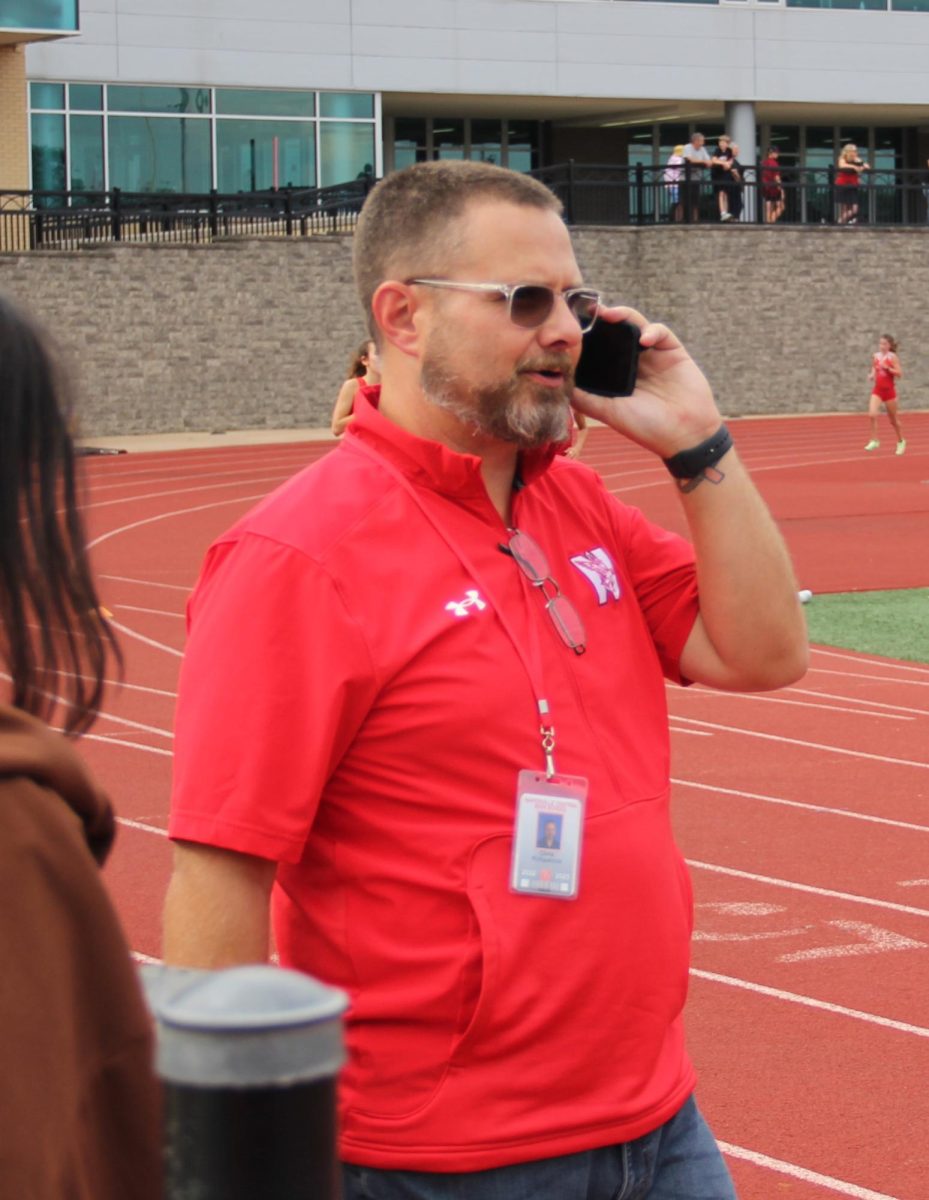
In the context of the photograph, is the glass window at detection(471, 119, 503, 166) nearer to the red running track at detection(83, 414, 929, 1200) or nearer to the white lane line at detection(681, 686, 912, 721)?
the red running track at detection(83, 414, 929, 1200)

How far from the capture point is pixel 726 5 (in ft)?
154

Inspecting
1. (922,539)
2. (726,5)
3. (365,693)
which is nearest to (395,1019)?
(365,693)

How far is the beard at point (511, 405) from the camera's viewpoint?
2.72 meters

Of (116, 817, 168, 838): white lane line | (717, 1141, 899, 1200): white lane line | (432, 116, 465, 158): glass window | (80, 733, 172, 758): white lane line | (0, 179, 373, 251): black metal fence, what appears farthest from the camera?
(432, 116, 465, 158): glass window

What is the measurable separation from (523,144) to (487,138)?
3.48 ft

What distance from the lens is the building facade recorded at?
135ft

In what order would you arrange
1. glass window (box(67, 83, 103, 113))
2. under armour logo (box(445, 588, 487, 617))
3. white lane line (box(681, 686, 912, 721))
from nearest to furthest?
under armour logo (box(445, 588, 487, 617)), white lane line (box(681, 686, 912, 721)), glass window (box(67, 83, 103, 113))

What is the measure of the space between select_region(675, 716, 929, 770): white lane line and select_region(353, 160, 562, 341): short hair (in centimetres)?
727

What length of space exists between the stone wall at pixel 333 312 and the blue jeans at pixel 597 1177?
92.2 feet

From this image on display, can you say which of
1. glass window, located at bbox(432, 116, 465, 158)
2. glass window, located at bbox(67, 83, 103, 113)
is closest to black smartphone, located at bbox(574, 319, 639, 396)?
glass window, located at bbox(67, 83, 103, 113)

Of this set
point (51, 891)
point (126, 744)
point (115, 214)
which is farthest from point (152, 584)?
point (115, 214)

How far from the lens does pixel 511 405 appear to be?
8.94 feet

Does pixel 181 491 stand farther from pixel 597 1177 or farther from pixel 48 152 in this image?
pixel 597 1177

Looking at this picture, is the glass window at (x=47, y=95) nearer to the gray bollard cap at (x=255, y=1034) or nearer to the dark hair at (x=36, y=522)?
the dark hair at (x=36, y=522)
